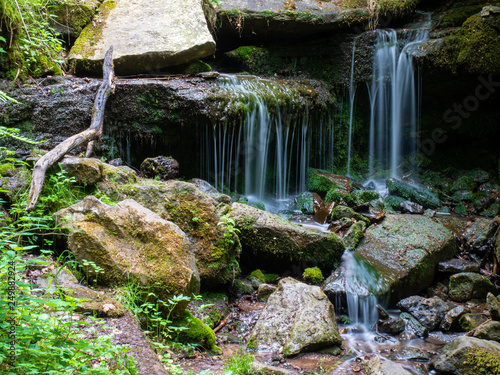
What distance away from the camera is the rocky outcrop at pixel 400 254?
482cm

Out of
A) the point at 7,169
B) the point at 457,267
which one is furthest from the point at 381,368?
the point at 7,169

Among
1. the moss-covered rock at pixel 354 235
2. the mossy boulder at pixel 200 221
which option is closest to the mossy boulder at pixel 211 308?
the mossy boulder at pixel 200 221

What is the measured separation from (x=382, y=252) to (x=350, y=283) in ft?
3.47

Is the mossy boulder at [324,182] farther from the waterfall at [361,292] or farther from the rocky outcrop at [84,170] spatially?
the rocky outcrop at [84,170]

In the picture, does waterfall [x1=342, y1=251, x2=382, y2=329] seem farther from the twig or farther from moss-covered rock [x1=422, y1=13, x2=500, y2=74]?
moss-covered rock [x1=422, y1=13, x2=500, y2=74]

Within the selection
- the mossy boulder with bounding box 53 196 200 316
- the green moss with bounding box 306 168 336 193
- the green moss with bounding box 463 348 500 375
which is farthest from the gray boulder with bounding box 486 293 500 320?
the green moss with bounding box 306 168 336 193

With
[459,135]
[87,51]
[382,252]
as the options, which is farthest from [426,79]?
[87,51]

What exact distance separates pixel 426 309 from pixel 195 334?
3.07 m

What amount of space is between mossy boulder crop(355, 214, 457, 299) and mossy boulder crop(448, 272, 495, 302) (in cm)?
35

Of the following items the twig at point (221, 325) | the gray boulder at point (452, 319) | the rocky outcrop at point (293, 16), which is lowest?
the gray boulder at point (452, 319)

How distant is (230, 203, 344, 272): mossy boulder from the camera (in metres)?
4.76

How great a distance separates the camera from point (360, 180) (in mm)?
9547

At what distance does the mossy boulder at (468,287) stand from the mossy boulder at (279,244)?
1672 mm

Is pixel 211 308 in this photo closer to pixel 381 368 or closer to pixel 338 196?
pixel 381 368
